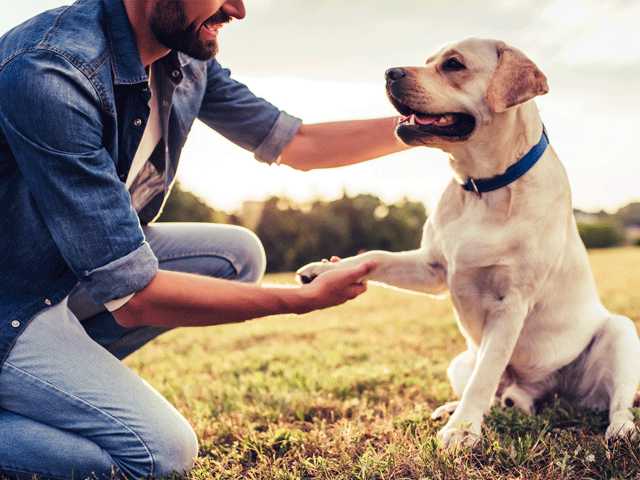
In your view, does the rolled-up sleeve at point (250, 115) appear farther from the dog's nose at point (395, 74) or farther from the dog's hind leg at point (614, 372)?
the dog's hind leg at point (614, 372)

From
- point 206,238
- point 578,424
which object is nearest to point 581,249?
point 578,424

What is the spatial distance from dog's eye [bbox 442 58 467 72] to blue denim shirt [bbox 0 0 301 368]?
124 cm

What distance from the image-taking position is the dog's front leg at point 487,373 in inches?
83.3

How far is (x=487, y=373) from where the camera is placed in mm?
2195

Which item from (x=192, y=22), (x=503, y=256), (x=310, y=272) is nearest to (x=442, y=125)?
(x=503, y=256)

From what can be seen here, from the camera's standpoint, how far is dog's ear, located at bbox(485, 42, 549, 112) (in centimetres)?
221

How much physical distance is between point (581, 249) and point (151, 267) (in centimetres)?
195

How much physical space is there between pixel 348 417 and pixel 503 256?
1124 mm

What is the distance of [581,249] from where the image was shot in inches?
99.0

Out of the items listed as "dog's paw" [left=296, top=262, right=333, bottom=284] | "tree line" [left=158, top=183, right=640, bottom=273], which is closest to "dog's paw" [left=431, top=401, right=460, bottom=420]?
"dog's paw" [left=296, top=262, right=333, bottom=284]

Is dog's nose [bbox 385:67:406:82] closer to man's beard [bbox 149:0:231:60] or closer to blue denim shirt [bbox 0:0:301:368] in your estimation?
man's beard [bbox 149:0:231:60]

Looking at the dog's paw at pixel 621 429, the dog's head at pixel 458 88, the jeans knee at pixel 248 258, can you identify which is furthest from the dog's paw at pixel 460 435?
the jeans knee at pixel 248 258

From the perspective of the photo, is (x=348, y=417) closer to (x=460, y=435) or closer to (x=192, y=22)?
(x=460, y=435)

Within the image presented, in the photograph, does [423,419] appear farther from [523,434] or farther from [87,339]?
[87,339]
